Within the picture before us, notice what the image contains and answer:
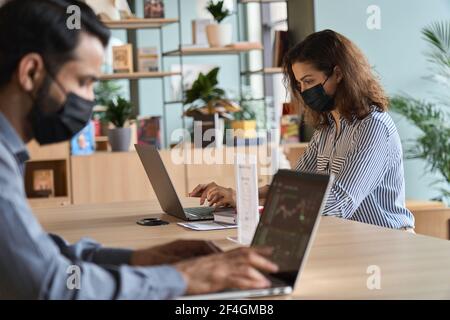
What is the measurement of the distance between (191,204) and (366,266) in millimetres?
1608

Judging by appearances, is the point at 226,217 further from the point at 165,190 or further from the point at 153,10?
the point at 153,10

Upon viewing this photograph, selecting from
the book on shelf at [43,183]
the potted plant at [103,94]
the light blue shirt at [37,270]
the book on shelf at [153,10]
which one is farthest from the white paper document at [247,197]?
the potted plant at [103,94]

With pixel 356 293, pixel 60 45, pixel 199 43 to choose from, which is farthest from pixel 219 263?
pixel 199 43

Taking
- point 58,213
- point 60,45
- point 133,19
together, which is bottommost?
point 58,213

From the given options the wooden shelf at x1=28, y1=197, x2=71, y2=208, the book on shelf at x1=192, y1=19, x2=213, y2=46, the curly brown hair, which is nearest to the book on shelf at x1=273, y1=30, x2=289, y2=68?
the book on shelf at x1=192, y1=19, x2=213, y2=46

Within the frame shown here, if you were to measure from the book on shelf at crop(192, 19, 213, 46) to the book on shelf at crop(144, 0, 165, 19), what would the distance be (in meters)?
0.30

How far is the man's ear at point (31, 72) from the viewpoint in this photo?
4.70 ft

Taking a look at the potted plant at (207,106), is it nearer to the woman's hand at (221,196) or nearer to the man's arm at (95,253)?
the woman's hand at (221,196)

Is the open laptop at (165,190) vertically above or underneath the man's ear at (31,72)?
underneath

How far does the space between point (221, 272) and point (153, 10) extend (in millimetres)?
4883

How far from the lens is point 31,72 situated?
4.73 feet

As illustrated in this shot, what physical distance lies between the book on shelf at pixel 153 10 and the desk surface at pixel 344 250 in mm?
3146

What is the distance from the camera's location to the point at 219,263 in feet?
4.88
